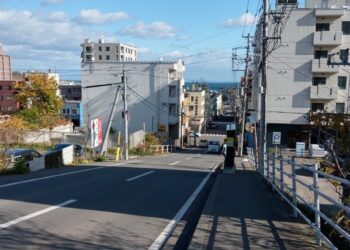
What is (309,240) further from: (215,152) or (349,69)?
(215,152)

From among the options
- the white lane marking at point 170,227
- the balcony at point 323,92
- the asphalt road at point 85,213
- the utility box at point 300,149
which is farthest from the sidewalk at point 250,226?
the balcony at point 323,92

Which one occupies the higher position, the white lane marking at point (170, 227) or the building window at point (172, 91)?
the building window at point (172, 91)

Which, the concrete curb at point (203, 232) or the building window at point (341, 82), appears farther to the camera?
the building window at point (341, 82)

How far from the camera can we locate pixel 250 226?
7402mm

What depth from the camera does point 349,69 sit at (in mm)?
50156

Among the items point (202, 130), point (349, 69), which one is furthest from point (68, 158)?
point (202, 130)

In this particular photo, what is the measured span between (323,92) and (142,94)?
29.6 m

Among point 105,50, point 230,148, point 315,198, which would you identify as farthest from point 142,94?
point 105,50

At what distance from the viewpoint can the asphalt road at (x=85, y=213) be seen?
21.5 ft

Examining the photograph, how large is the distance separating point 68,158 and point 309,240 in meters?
19.8

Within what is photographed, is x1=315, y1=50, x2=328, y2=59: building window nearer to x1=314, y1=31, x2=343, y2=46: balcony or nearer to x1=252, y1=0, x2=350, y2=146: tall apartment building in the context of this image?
x1=252, y1=0, x2=350, y2=146: tall apartment building

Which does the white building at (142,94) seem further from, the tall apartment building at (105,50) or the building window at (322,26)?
the tall apartment building at (105,50)

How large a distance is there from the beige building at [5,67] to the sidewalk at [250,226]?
128m

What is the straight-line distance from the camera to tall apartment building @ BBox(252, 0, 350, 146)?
48688mm
